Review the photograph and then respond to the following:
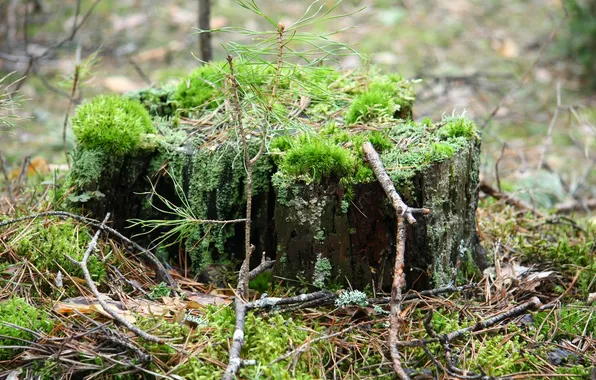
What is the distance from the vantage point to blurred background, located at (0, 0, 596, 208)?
6.34 meters

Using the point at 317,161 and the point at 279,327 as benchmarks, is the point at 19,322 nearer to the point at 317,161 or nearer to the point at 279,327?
→ the point at 279,327

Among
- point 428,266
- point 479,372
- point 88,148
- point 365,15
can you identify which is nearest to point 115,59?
point 365,15

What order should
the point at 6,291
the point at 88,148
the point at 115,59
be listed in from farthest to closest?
1. the point at 115,59
2. the point at 88,148
3. the point at 6,291

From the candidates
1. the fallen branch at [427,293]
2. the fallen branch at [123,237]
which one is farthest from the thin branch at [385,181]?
the fallen branch at [123,237]

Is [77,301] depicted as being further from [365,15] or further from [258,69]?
[365,15]

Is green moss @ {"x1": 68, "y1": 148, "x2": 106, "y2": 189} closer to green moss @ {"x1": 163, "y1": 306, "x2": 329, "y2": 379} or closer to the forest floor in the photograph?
the forest floor

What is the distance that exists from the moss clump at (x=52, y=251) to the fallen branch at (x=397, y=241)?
1.36m

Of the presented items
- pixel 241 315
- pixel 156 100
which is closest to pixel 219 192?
pixel 241 315

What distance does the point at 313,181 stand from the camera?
2.58 m

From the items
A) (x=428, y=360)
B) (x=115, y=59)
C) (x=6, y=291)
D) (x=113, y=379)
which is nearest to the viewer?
(x=113, y=379)

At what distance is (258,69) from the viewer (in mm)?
2617

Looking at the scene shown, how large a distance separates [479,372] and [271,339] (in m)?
0.84

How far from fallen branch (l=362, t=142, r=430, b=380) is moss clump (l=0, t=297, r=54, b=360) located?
1.36 meters

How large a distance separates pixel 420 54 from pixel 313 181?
5.96 meters
